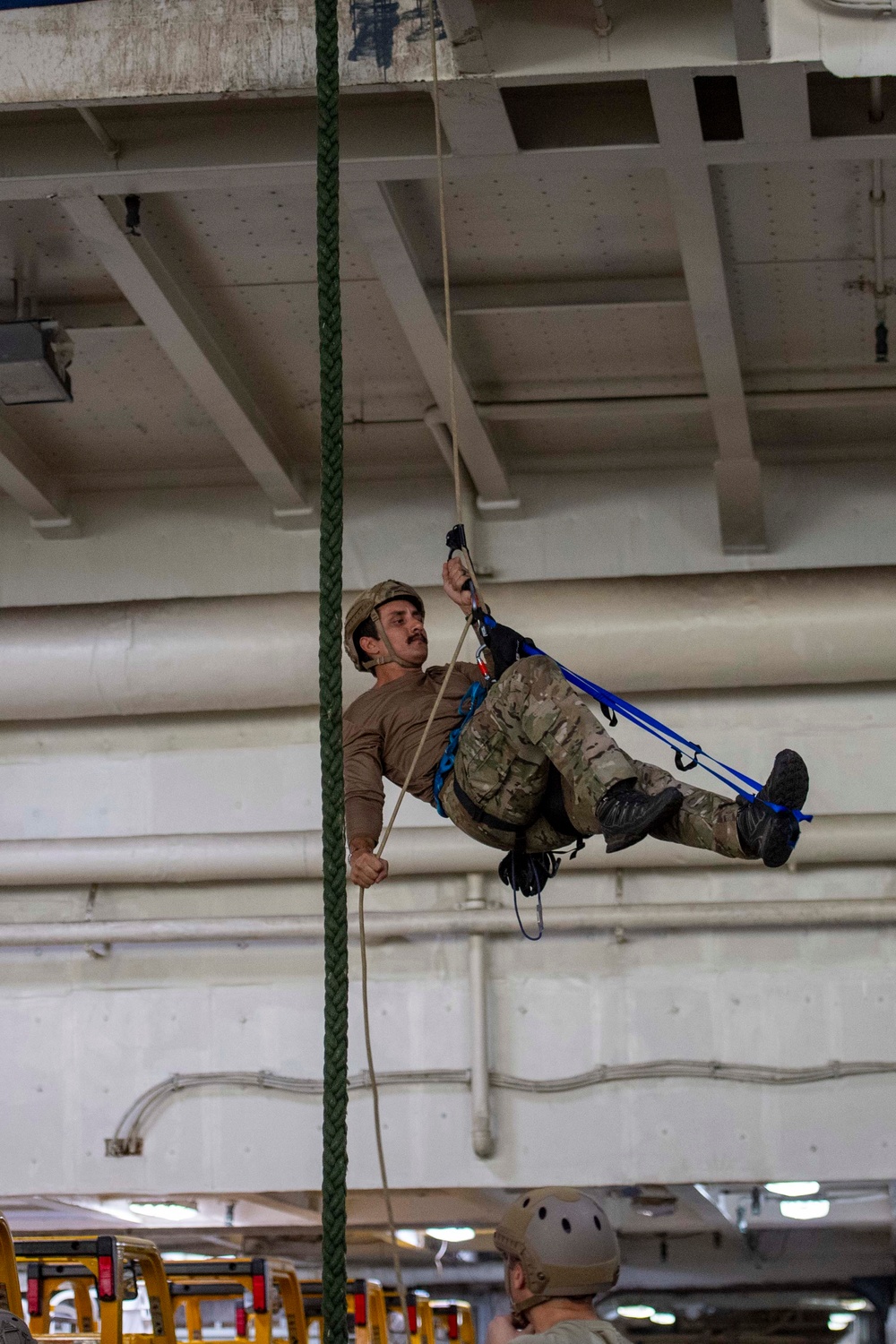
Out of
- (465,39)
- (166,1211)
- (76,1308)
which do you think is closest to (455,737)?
(465,39)

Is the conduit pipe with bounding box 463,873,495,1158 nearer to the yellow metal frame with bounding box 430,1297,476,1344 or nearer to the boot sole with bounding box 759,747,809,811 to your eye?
the boot sole with bounding box 759,747,809,811

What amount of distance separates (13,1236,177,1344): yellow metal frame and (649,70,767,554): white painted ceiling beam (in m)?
4.38

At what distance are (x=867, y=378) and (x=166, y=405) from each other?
338 cm

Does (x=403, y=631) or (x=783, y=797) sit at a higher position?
(x=403, y=631)

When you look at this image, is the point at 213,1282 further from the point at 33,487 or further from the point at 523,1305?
the point at 523,1305

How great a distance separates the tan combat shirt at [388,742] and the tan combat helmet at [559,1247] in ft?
6.68

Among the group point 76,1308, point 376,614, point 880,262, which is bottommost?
point 76,1308

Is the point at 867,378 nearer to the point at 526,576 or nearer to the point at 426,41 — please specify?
the point at 526,576

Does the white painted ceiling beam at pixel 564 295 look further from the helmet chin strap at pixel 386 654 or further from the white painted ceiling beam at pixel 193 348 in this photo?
the helmet chin strap at pixel 386 654

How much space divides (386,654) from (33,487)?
3762 millimetres

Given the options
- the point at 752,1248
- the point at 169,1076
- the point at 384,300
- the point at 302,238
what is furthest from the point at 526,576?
the point at 752,1248

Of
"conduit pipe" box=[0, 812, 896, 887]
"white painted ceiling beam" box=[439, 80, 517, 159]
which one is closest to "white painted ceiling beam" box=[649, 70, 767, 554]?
"white painted ceiling beam" box=[439, 80, 517, 159]

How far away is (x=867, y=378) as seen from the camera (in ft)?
23.9

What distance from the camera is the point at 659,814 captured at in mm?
4020
